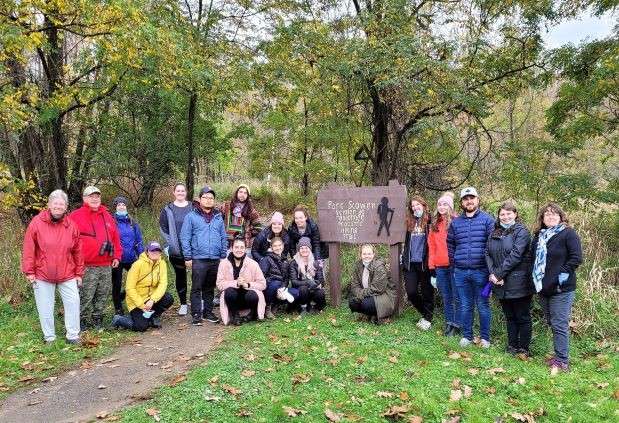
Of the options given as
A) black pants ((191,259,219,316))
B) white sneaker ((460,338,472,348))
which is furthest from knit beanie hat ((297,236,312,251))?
white sneaker ((460,338,472,348))

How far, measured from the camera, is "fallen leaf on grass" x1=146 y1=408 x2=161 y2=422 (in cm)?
421

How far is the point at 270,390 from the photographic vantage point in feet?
15.9

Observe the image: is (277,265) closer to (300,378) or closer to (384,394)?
(300,378)

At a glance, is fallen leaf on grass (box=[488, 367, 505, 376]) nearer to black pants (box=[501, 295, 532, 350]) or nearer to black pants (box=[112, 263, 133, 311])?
black pants (box=[501, 295, 532, 350])

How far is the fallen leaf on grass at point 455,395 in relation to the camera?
4793 millimetres

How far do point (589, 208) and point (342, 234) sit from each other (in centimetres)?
473

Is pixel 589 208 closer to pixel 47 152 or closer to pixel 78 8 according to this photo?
pixel 78 8

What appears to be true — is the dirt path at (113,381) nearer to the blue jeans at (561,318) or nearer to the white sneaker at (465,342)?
the white sneaker at (465,342)

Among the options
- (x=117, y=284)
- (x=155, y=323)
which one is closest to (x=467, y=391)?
(x=155, y=323)

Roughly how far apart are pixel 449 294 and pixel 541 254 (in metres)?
1.60

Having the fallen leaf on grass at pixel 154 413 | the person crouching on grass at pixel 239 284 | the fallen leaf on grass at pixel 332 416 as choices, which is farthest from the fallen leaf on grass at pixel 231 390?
the person crouching on grass at pixel 239 284

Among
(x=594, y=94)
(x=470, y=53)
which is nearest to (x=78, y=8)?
(x=470, y=53)

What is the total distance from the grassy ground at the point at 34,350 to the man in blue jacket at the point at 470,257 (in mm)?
4566

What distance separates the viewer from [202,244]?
7.27 metres
